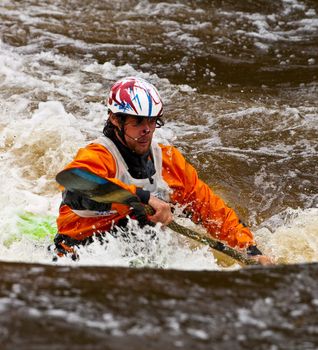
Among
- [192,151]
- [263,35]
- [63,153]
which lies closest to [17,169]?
[63,153]

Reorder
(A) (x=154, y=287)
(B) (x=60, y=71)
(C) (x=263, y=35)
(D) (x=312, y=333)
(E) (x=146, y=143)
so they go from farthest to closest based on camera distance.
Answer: (C) (x=263, y=35)
(B) (x=60, y=71)
(E) (x=146, y=143)
(A) (x=154, y=287)
(D) (x=312, y=333)

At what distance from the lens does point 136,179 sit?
4.23 metres

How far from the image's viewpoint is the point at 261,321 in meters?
2.43

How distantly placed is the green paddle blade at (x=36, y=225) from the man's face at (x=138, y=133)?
1.25m

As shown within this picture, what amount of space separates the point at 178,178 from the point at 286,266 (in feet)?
5.26

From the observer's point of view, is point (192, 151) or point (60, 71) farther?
point (60, 71)

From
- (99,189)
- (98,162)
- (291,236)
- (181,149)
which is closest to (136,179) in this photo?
(98,162)

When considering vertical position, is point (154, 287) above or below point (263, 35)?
above

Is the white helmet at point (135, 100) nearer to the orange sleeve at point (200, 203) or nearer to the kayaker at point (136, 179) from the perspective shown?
the kayaker at point (136, 179)

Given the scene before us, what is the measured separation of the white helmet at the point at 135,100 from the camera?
4.18 m

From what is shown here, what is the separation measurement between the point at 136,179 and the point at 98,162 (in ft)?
1.07

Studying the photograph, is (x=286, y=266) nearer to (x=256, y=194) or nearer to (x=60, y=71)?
(x=256, y=194)

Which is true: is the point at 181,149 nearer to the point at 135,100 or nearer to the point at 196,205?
the point at 196,205

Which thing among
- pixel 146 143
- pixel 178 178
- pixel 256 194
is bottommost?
pixel 256 194
